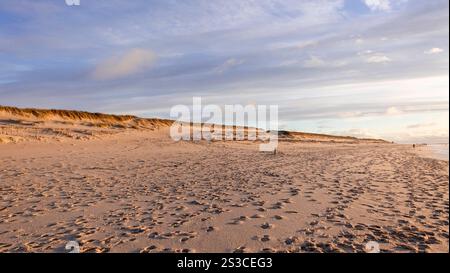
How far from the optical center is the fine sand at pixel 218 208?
7.64 metres

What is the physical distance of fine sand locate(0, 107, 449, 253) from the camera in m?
7.64

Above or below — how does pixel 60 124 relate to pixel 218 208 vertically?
above

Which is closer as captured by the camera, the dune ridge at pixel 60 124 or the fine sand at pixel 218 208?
the fine sand at pixel 218 208

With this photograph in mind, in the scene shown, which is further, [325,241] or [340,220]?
[340,220]

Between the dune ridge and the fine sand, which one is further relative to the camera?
the dune ridge

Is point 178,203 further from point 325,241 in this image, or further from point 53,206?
point 325,241

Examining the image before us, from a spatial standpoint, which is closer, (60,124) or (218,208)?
(218,208)

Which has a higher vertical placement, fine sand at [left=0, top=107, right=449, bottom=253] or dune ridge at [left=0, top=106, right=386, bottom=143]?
dune ridge at [left=0, top=106, right=386, bottom=143]

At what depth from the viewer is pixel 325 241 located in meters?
7.60

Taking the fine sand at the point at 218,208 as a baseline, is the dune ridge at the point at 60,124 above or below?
above

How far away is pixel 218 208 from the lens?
33.9 feet
